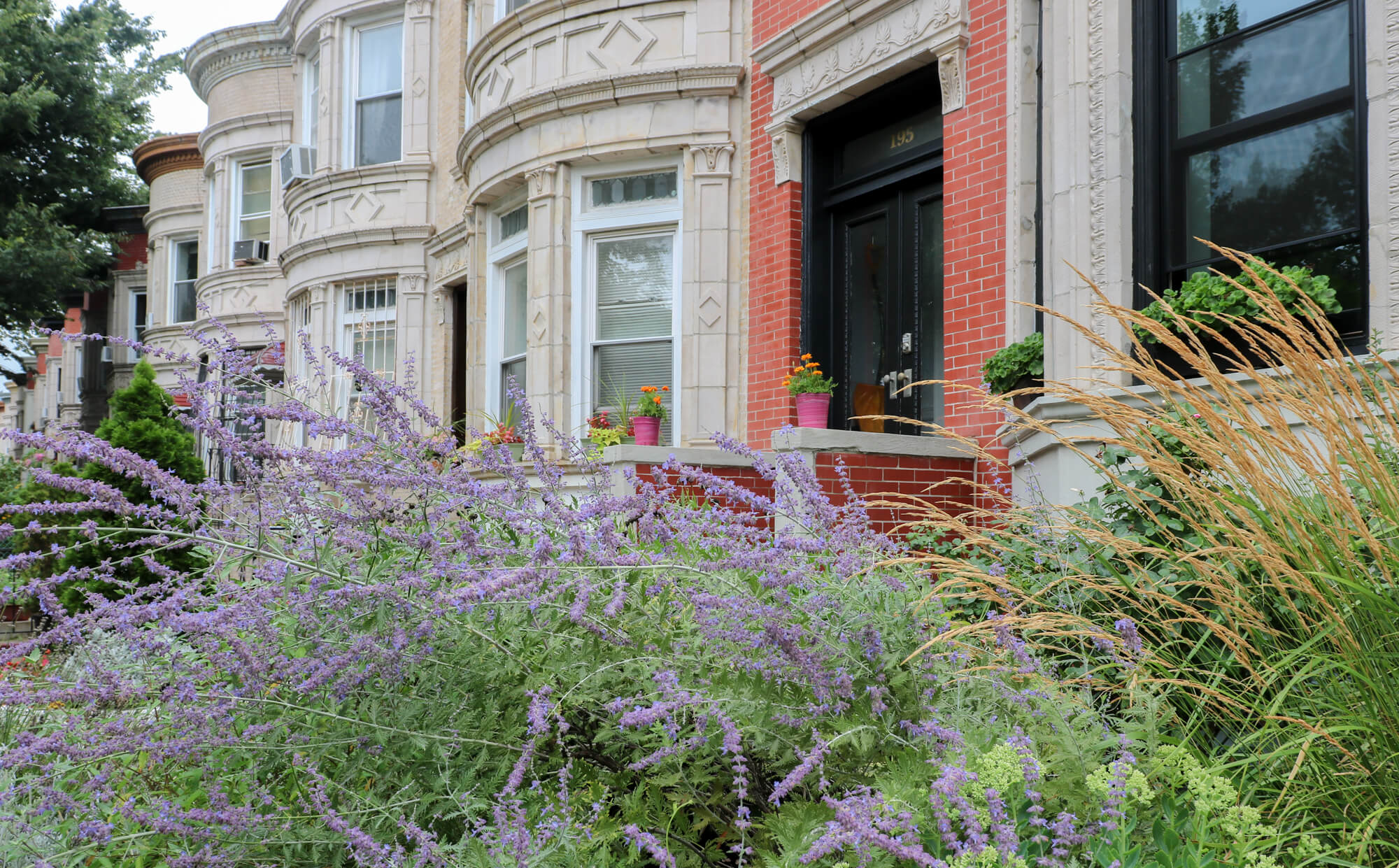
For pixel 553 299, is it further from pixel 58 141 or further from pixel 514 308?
pixel 58 141

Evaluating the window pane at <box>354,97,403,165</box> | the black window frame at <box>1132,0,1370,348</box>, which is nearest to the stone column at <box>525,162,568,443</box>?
the window pane at <box>354,97,403,165</box>

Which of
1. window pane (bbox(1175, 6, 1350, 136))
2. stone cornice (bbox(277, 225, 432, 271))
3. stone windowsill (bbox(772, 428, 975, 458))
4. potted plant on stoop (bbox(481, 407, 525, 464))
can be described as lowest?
stone windowsill (bbox(772, 428, 975, 458))

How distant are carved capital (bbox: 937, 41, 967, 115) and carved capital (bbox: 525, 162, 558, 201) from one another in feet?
12.5

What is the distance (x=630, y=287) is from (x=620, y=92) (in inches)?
65.4

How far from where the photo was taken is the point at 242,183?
1945 centimetres

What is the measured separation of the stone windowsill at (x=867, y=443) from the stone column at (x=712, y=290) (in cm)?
235

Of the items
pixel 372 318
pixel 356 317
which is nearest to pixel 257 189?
pixel 356 317

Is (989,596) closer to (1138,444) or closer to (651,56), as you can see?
(1138,444)

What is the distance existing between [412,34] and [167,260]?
1194 centimetres

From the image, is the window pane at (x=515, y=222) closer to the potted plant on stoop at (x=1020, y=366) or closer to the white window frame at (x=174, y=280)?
the potted plant on stoop at (x=1020, y=366)

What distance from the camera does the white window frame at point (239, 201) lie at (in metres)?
19.2

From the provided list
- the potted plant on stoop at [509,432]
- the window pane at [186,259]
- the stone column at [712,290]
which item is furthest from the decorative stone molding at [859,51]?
the window pane at [186,259]

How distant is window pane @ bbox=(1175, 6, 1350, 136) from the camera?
4.78 meters

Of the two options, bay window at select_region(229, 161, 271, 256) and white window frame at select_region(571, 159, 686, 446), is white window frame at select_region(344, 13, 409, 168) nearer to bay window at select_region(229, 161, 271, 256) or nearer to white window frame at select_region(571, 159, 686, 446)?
white window frame at select_region(571, 159, 686, 446)
